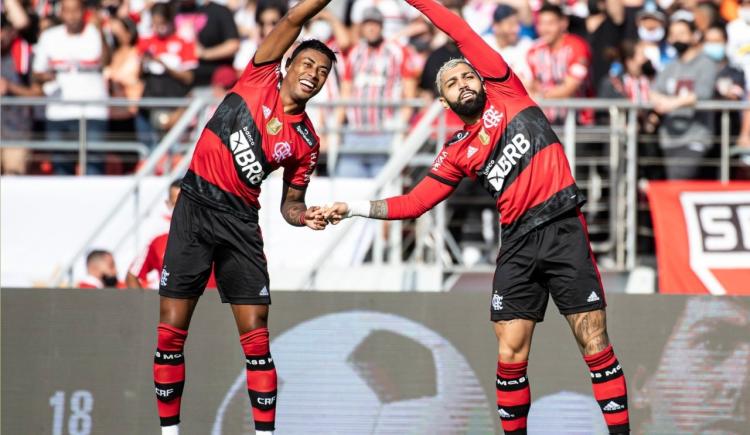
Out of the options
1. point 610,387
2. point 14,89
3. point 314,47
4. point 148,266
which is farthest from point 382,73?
point 610,387

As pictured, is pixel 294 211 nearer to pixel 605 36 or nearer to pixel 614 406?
pixel 614 406

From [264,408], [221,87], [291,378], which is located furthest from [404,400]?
[221,87]

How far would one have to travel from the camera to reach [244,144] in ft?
23.3

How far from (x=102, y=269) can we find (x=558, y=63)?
4.41 meters

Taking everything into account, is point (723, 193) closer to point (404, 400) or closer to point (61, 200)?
point (404, 400)

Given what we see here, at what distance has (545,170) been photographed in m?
6.92

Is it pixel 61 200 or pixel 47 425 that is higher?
pixel 61 200

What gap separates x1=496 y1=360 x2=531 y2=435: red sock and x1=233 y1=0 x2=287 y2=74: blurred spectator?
5844 millimetres

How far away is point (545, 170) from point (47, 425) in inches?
153

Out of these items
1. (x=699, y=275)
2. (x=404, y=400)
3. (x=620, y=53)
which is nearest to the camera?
(x=404, y=400)

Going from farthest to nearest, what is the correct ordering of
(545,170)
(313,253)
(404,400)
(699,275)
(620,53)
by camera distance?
(620,53)
(313,253)
(699,275)
(404,400)
(545,170)

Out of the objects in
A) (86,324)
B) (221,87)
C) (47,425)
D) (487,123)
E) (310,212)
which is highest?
(221,87)

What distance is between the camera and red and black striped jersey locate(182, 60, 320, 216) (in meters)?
7.12

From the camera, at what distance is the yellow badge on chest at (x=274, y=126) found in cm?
714
